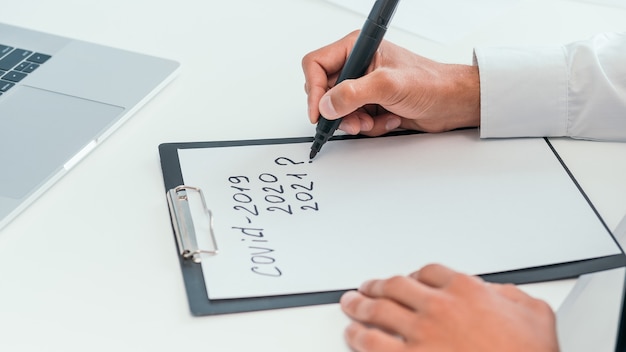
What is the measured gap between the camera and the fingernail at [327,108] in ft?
2.49

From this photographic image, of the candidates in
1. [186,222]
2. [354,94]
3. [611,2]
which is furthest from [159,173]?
[611,2]

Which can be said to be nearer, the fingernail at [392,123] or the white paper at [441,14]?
the fingernail at [392,123]

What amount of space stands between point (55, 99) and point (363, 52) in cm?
32

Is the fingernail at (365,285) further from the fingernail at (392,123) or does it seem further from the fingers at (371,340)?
the fingernail at (392,123)

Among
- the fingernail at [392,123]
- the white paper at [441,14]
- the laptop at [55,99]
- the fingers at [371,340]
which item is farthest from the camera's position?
the white paper at [441,14]

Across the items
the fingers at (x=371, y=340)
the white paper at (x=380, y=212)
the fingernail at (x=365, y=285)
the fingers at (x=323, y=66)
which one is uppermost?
the fingers at (x=323, y=66)

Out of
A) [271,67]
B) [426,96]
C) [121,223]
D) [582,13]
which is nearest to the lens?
[121,223]

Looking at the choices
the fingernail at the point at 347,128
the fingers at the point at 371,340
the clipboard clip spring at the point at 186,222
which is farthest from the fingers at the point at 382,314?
the fingernail at the point at 347,128

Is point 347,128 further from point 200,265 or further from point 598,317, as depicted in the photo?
point 598,317

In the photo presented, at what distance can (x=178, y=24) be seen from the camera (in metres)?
1.01

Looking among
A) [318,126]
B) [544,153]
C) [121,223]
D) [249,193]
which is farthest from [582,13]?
[121,223]

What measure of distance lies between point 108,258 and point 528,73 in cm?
49

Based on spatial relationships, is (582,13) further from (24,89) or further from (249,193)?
(24,89)

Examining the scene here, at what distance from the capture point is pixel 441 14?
1071mm
